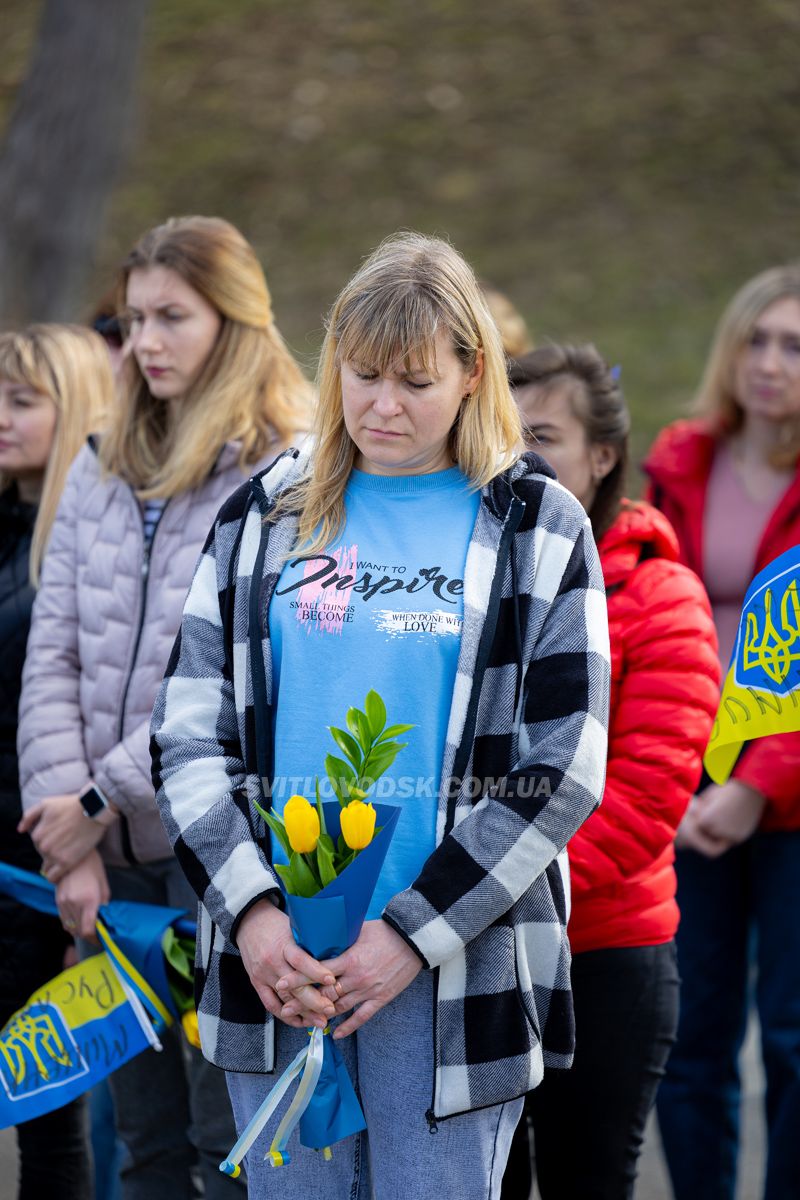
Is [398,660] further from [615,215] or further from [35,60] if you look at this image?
[615,215]

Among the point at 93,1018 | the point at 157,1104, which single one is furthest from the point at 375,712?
the point at 157,1104

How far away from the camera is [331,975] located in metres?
1.99

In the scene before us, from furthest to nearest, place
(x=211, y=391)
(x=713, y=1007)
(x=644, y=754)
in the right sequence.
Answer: (x=713, y=1007) → (x=211, y=391) → (x=644, y=754)

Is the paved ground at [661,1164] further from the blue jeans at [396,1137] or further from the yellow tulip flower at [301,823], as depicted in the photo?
the yellow tulip flower at [301,823]

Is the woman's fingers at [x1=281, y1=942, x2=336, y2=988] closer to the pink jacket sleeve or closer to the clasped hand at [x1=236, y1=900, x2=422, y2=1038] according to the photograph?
the clasped hand at [x1=236, y1=900, x2=422, y2=1038]

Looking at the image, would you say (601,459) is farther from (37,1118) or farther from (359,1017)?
(37,1118)

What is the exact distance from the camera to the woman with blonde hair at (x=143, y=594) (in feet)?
9.39

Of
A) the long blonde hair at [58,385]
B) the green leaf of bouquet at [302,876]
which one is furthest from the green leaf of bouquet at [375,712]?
the long blonde hair at [58,385]

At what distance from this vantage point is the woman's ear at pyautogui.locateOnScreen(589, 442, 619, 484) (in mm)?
2861

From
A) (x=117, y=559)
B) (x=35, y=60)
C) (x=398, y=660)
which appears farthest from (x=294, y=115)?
(x=398, y=660)

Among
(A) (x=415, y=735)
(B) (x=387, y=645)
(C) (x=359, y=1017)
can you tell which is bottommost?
(C) (x=359, y=1017)

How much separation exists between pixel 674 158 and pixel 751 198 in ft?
2.54

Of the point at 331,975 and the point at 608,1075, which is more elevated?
the point at 331,975

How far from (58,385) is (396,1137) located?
203cm
